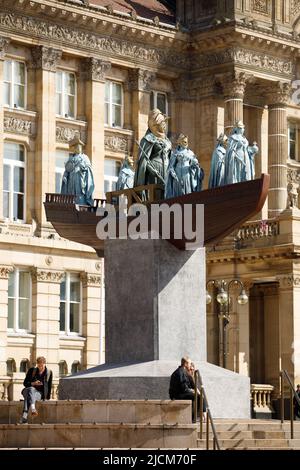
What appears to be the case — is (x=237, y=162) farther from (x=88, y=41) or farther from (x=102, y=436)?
(x=88, y=41)

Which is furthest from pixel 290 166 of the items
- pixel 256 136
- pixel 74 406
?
pixel 74 406

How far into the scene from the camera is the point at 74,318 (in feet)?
195

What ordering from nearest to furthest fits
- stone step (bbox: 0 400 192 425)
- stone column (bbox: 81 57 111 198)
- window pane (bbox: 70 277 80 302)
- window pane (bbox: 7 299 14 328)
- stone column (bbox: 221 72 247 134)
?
stone step (bbox: 0 400 192 425), window pane (bbox: 7 299 14 328), window pane (bbox: 70 277 80 302), stone column (bbox: 81 57 111 198), stone column (bbox: 221 72 247 134)

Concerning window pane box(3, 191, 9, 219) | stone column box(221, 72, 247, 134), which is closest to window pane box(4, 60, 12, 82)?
window pane box(3, 191, 9, 219)

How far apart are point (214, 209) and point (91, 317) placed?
27.4m

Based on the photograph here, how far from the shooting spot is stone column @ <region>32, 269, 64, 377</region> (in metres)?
57.4

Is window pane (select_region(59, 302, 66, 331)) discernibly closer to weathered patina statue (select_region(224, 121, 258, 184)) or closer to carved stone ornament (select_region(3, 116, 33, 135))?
carved stone ornament (select_region(3, 116, 33, 135))

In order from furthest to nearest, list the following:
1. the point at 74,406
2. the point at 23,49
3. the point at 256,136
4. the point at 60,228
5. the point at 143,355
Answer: the point at 256,136, the point at 23,49, the point at 60,228, the point at 143,355, the point at 74,406

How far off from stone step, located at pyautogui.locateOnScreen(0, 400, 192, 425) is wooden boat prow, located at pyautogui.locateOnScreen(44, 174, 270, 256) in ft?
13.3

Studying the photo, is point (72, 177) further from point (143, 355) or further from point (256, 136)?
point (256, 136)

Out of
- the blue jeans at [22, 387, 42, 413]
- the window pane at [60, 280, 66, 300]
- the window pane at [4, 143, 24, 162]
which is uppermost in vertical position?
the window pane at [4, 143, 24, 162]
